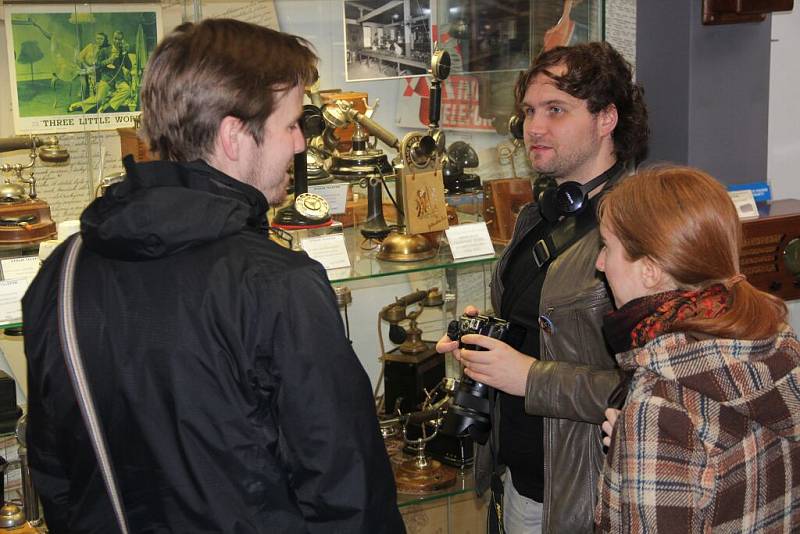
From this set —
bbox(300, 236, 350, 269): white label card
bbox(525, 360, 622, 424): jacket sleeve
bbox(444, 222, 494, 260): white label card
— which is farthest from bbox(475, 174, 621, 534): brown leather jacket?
bbox(300, 236, 350, 269): white label card

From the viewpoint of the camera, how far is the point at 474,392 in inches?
Result: 82.2

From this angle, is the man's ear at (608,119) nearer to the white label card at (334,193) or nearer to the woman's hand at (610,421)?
the white label card at (334,193)

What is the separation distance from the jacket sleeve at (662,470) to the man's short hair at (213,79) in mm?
661

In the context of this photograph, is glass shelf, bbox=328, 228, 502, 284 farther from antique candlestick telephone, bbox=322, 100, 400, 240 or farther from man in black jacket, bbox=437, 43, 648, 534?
man in black jacket, bbox=437, 43, 648, 534

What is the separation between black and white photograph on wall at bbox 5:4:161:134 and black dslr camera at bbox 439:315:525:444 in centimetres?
90

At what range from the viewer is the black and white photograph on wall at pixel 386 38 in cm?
242

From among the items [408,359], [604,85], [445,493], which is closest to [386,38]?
[604,85]

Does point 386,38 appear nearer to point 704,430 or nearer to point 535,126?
point 535,126

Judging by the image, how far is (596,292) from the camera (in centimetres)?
190

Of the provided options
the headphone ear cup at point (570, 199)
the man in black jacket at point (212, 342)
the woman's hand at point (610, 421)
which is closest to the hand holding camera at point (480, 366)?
the headphone ear cup at point (570, 199)

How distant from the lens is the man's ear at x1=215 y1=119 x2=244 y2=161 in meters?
1.30

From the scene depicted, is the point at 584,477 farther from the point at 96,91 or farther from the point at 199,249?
the point at 96,91

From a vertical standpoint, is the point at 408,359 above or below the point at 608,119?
below

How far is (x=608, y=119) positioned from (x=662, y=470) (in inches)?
38.8
